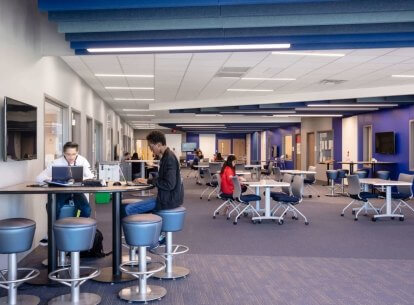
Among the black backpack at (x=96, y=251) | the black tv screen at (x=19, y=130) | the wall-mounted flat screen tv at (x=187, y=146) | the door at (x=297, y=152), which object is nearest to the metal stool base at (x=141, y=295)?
the black backpack at (x=96, y=251)

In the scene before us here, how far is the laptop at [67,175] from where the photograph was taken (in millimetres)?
4754

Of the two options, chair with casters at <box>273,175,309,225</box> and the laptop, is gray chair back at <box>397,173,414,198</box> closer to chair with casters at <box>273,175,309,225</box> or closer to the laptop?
chair with casters at <box>273,175,309,225</box>

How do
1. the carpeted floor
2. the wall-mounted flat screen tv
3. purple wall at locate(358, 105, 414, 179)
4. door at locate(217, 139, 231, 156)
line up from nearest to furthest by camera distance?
1. the carpeted floor
2. purple wall at locate(358, 105, 414, 179)
3. the wall-mounted flat screen tv
4. door at locate(217, 139, 231, 156)

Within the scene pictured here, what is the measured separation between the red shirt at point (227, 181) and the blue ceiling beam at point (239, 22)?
4.26 meters

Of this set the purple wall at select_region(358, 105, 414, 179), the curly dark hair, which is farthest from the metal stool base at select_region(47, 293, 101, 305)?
the purple wall at select_region(358, 105, 414, 179)

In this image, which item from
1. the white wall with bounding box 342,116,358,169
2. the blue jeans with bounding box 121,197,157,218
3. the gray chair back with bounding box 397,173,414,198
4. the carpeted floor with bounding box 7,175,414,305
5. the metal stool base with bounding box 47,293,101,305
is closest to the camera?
the metal stool base with bounding box 47,293,101,305

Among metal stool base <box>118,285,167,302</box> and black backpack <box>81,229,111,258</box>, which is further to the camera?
black backpack <box>81,229,111,258</box>

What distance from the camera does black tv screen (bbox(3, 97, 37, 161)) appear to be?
16.0ft

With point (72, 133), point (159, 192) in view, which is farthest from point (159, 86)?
point (159, 192)

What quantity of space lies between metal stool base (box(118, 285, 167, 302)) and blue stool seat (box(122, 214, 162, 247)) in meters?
A: 0.47

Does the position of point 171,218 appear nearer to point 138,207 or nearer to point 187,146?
point 138,207

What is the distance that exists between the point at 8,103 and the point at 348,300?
12.9 feet

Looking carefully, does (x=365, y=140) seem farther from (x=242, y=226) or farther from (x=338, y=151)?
(x=242, y=226)

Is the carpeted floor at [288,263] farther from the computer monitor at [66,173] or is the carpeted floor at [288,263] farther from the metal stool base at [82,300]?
the computer monitor at [66,173]
